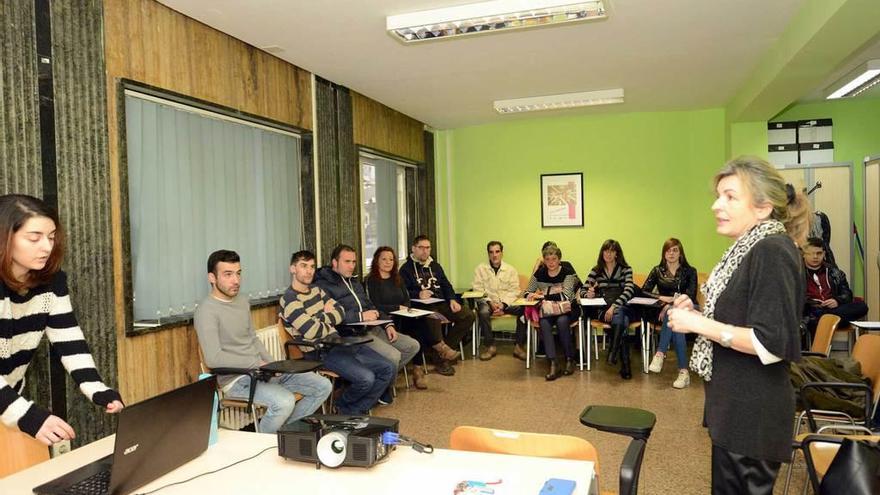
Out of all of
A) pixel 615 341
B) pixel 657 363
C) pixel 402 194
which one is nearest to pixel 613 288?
pixel 615 341

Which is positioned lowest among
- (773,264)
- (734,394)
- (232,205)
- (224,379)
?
(224,379)

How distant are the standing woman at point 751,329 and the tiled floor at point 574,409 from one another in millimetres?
1600

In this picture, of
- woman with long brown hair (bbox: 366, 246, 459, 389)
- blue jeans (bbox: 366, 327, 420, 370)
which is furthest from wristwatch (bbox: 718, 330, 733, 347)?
woman with long brown hair (bbox: 366, 246, 459, 389)

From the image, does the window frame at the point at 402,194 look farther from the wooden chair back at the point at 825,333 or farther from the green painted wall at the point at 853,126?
the green painted wall at the point at 853,126

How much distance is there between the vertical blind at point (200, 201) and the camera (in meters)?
3.49

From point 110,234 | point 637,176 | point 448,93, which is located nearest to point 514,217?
point 637,176

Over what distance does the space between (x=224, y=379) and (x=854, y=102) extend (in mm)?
7740

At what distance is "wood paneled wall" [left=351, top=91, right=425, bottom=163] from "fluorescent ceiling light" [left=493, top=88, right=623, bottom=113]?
1144 mm

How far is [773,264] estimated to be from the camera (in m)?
1.63

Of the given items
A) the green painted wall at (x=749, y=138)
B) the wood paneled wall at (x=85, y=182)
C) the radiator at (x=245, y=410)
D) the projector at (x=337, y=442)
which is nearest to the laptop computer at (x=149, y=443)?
the projector at (x=337, y=442)

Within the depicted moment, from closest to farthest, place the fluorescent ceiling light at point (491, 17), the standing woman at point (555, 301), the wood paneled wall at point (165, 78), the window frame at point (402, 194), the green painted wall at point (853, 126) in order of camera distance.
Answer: the wood paneled wall at point (165, 78), the fluorescent ceiling light at point (491, 17), the standing woman at point (555, 301), the window frame at point (402, 194), the green painted wall at point (853, 126)

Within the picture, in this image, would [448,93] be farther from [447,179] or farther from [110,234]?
[110,234]

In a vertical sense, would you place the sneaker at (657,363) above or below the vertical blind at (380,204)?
below

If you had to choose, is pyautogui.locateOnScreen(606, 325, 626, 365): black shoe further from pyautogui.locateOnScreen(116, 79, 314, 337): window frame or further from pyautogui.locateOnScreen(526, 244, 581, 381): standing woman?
pyautogui.locateOnScreen(116, 79, 314, 337): window frame
